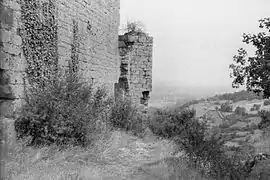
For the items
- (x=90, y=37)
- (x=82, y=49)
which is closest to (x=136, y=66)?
(x=90, y=37)

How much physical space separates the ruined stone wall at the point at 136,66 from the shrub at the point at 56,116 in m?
7.24

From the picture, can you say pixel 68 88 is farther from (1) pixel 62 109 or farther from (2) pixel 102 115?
(2) pixel 102 115

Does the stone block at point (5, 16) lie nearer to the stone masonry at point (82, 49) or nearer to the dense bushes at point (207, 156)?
the stone masonry at point (82, 49)

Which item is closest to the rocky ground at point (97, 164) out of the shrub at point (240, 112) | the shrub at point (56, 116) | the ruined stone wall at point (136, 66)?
the shrub at point (56, 116)

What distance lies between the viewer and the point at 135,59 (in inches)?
594

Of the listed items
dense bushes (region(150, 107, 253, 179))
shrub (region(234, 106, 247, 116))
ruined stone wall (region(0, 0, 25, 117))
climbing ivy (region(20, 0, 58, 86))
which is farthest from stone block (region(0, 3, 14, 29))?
shrub (region(234, 106, 247, 116))

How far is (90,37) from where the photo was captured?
1030 centimetres

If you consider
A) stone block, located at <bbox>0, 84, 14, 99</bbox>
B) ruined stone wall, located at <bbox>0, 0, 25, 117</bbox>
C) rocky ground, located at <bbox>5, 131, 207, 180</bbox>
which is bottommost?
rocky ground, located at <bbox>5, 131, 207, 180</bbox>

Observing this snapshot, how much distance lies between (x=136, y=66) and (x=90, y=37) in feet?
16.5

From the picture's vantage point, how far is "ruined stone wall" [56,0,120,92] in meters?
8.38

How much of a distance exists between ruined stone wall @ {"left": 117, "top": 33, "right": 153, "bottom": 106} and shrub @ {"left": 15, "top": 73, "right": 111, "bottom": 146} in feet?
23.8

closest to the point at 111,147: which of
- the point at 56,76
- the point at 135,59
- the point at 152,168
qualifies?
the point at 152,168

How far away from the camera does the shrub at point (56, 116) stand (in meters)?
6.41

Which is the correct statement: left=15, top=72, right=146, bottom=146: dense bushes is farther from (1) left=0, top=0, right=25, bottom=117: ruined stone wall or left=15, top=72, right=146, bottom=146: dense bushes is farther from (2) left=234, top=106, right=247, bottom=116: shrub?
(2) left=234, top=106, right=247, bottom=116: shrub
